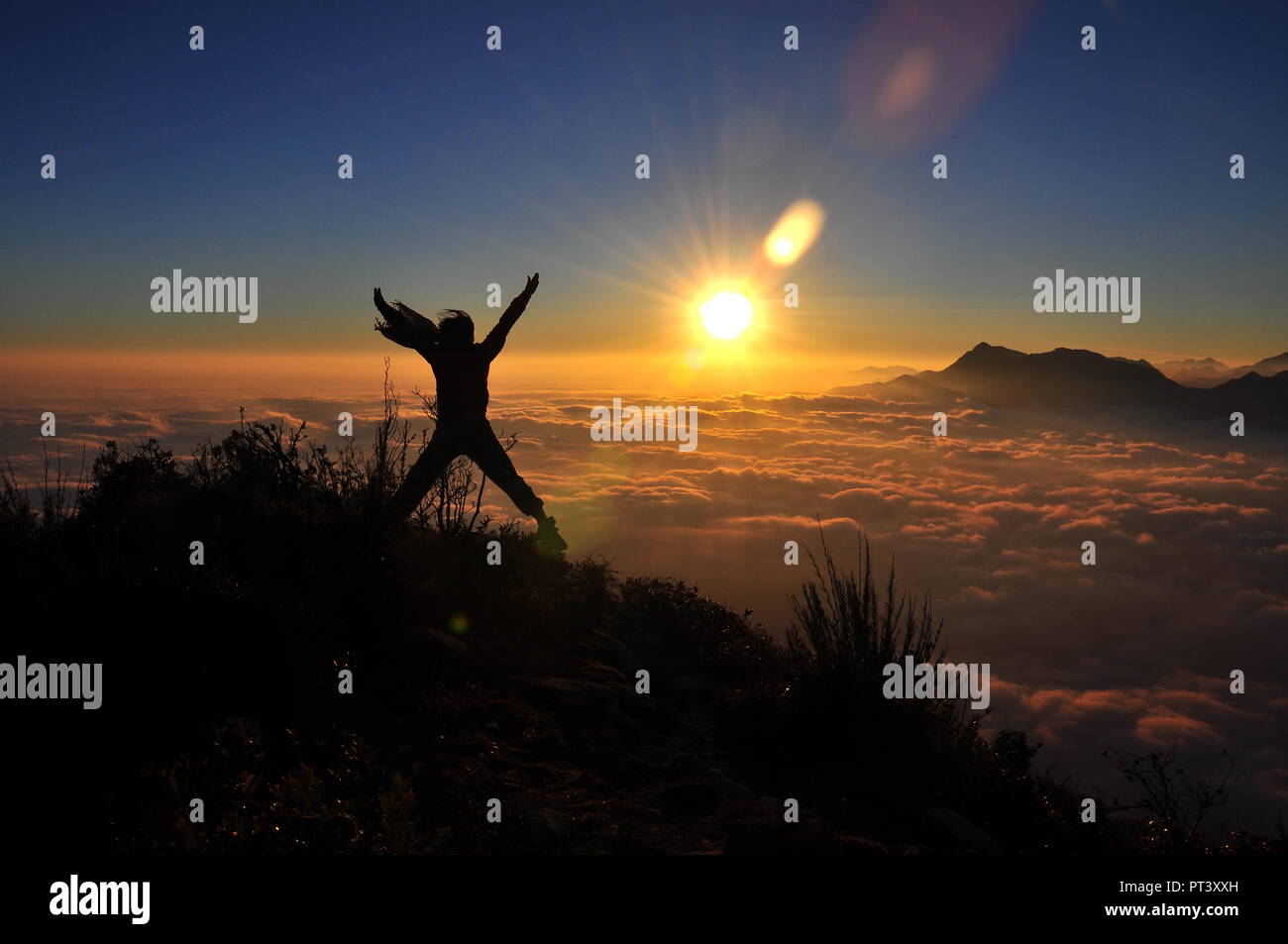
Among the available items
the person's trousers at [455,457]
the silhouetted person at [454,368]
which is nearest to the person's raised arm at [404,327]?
the silhouetted person at [454,368]

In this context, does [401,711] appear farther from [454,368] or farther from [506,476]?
[454,368]

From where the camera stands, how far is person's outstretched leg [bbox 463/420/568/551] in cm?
919

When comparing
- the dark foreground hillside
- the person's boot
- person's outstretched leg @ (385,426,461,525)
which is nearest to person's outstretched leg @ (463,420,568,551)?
the person's boot

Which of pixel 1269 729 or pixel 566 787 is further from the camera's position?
pixel 1269 729

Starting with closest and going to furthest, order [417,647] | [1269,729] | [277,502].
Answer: [417,647] < [277,502] < [1269,729]

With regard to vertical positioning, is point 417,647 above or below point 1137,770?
above

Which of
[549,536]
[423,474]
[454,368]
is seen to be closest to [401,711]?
[423,474]

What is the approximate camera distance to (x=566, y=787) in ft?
17.7

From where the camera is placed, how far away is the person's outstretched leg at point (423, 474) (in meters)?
8.44

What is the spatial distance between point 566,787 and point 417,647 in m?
2.16

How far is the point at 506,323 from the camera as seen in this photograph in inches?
354
